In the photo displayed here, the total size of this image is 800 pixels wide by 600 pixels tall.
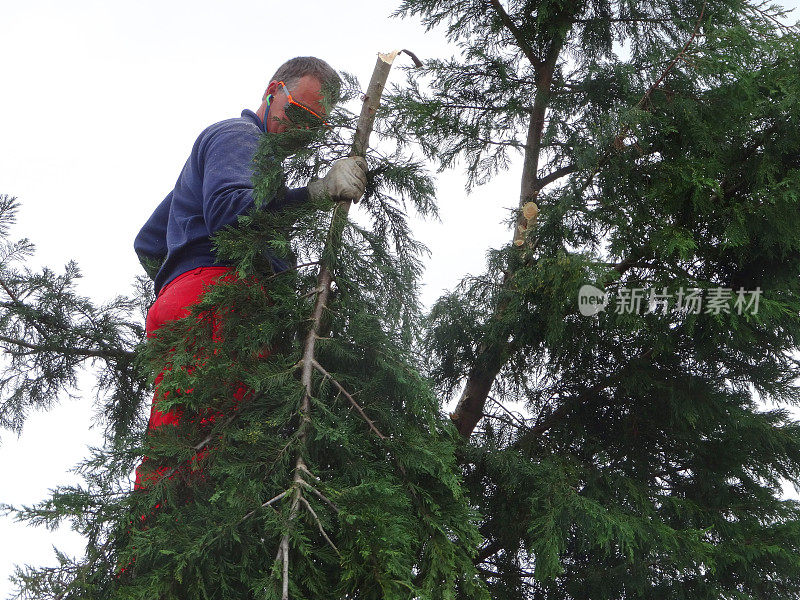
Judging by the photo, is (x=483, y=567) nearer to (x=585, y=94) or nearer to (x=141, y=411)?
(x=141, y=411)

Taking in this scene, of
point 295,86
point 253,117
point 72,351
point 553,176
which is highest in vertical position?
point 553,176

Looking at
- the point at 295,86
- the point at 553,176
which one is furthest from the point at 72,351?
Result: the point at 553,176

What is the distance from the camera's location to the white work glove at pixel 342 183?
279cm

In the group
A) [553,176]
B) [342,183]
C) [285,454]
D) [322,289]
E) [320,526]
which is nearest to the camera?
[320,526]

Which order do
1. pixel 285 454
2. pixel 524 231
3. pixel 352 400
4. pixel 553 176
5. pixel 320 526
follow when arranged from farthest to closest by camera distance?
1. pixel 553 176
2. pixel 524 231
3. pixel 352 400
4. pixel 285 454
5. pixel 320 526

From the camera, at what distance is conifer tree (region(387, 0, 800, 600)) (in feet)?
8.63

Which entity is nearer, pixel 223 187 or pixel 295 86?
pixel 223 187

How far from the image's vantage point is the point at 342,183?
2779 mm

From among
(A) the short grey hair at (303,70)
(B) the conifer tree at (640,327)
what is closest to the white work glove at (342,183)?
(B) the conifer tree at (640,327)

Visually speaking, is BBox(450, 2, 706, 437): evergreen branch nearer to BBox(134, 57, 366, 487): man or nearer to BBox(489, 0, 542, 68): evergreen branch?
BBox(489, 0, 542, 68): evergreen branch

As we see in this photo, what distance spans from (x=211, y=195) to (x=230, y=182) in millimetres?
80

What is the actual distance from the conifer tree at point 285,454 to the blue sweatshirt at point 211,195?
3.5 inches

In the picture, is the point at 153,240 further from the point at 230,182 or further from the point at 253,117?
the point at 230,182

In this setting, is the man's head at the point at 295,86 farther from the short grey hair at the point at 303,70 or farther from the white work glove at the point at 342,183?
the white work glove at the point at 342,183
